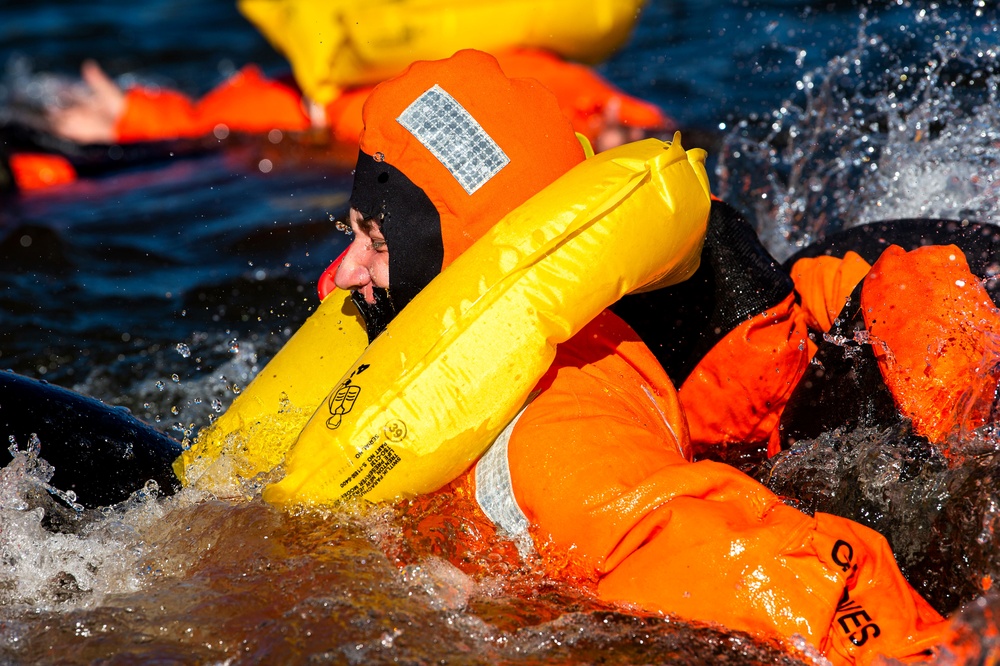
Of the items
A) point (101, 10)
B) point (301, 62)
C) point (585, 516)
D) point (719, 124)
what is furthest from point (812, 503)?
point (101, 10)

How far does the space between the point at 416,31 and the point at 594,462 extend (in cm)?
458

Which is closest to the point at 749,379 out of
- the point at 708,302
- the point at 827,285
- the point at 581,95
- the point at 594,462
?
the point at 708,302

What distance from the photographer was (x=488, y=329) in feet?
7.84

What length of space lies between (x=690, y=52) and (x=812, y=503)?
223 inches

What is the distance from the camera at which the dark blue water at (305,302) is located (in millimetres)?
2268

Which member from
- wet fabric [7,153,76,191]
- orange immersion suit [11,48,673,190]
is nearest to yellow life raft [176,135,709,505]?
orange immersion suit [11,48,673,190]

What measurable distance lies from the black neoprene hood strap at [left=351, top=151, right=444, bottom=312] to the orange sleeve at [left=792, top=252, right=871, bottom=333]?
1114 millimetres

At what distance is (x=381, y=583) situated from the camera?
2355 millimetres

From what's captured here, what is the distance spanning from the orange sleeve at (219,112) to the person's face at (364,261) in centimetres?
477

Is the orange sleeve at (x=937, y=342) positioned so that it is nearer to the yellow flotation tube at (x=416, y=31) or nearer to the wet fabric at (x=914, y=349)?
the wet fabric at (x=914, y=349)

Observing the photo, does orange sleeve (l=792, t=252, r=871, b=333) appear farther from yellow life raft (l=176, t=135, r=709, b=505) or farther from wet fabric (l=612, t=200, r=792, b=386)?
yellow life raft (l=176, t=135, r=709, b=505)

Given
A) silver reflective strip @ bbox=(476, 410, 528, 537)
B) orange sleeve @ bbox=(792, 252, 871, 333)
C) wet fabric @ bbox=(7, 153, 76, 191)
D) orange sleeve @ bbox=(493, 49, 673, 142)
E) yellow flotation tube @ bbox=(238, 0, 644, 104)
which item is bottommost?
wet fabric @ bbox=(7, 153, 76, 191)

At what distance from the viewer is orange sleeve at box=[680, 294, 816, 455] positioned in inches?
112

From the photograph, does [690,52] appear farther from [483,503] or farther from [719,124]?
[483,503]
